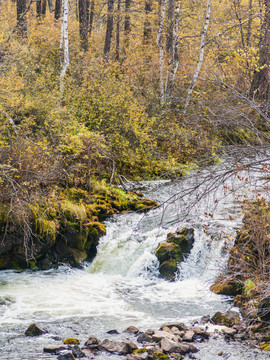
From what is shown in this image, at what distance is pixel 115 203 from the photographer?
37.8 ft

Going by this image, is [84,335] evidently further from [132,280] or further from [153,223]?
[153,223]

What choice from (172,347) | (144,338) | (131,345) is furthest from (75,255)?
(172,347)

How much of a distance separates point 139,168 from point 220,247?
232 inches

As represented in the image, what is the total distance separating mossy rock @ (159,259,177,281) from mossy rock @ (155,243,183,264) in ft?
0.40

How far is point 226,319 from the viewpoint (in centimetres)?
655

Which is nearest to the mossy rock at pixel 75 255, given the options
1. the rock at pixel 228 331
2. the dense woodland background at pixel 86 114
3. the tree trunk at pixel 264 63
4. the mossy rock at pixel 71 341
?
the dense woodland background at pixel 86 114

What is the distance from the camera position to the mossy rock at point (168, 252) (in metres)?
9.16

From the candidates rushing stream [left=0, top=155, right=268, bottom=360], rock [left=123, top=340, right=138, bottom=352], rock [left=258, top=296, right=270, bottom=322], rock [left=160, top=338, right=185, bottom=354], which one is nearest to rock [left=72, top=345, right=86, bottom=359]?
rushing stream [left=0, top=155, right=268, bottom=360]

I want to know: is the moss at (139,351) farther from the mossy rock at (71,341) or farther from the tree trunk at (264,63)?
the tree trunk at (264,63)

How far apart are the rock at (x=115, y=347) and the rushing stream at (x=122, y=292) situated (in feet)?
0.52

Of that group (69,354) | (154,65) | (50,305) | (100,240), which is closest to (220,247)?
(100,240)

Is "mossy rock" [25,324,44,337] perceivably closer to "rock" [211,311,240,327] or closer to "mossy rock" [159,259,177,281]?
"rock" [211,311,240,327]

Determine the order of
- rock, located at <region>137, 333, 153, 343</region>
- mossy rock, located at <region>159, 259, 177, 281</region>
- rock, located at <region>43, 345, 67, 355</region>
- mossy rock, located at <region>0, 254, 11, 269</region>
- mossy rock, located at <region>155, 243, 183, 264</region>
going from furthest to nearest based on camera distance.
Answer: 1. mossy rock, located at <region>155, 243, 183, 264</region>
2. mossy rock, located at <region>159, 259, 177, 281</region>
3. mossy rock, located at <region>0, 254, 11, 269</region>
4. rock, located at <region>137, 333, 153, 343</region>
5. rock, located at <region>43, 345, 67, 355</region>

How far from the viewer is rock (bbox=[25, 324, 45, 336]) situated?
6007 mm
